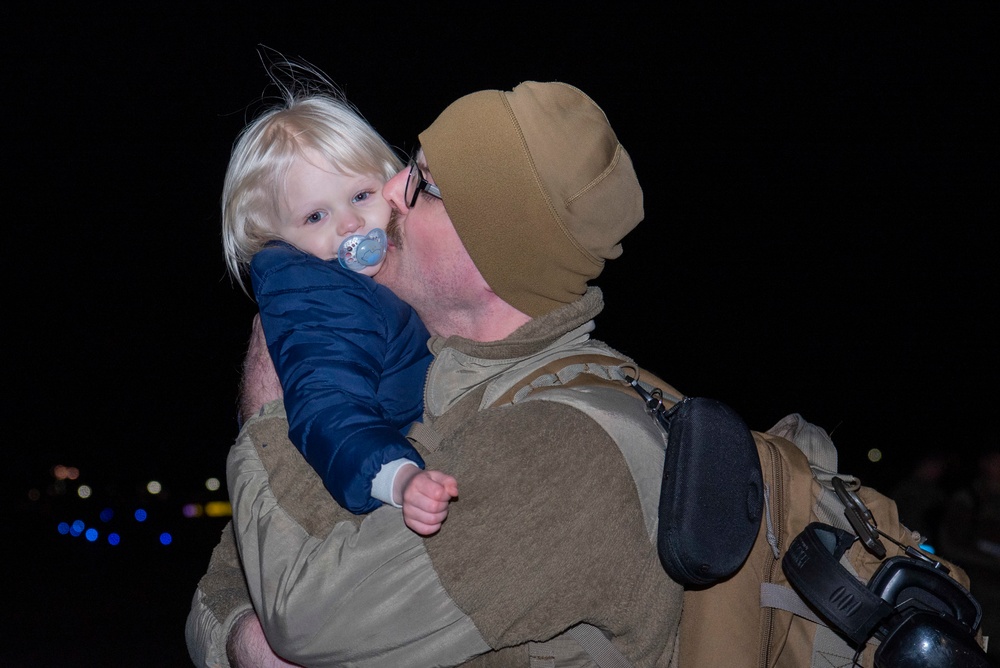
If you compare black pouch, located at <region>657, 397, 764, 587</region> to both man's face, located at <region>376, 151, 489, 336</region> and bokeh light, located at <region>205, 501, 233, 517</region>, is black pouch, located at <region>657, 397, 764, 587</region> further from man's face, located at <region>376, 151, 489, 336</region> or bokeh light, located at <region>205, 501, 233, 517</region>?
bokeh light, located at <region>205, 501, 233, 517</region>

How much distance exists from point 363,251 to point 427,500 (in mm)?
756


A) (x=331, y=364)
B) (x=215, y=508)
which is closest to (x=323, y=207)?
(x=331, y=364)

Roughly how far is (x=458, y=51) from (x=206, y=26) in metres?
1.52

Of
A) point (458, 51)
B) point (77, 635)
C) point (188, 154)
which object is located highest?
point (458, 51)

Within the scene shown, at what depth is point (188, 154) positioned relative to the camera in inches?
230

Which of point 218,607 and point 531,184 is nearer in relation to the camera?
point 531,184

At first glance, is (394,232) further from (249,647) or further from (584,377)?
(249,647)

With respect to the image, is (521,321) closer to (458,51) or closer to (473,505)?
(473,505)

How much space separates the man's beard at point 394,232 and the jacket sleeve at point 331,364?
3.8 inches

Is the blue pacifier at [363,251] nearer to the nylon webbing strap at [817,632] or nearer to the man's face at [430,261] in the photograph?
the man's face at [430,261]

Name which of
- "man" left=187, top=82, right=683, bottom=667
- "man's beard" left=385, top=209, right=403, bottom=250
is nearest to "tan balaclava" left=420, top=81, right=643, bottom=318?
"man" left=187, top=82, right=683, bottom=667

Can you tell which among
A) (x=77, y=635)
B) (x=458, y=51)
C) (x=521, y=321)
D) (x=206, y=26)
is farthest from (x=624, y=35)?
(x=77, y=635)

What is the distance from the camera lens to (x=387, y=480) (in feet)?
4.61

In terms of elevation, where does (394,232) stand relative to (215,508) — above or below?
above
